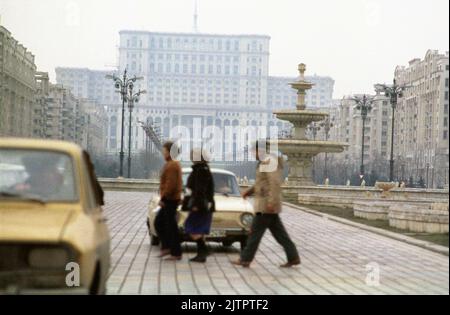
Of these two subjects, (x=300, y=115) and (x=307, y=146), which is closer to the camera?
(x=307, y=146)

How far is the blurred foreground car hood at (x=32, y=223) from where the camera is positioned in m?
6.27

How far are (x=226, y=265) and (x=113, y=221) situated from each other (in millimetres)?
9953

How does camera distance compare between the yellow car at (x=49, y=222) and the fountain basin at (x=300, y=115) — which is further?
the fountain basin at (x=300, y=115)

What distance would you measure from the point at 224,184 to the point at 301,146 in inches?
1182

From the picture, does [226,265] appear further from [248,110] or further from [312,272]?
[248,110]

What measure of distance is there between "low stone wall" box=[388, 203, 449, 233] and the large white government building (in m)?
114

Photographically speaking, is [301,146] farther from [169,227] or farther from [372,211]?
[169,227]

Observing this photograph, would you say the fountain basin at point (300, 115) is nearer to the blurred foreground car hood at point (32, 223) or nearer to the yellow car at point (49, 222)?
the yellow car at point (49, 222)

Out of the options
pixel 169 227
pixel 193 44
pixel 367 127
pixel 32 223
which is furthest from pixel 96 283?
pixel 367 127

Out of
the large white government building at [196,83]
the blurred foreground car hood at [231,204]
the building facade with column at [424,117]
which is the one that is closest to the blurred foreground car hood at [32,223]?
the blurred foreground car hood at [231,204]

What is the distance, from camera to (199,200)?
12648 mm
